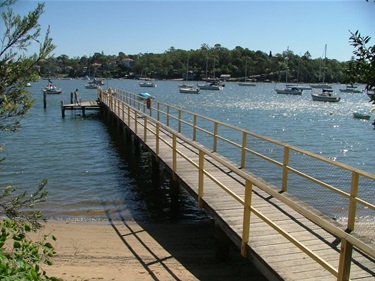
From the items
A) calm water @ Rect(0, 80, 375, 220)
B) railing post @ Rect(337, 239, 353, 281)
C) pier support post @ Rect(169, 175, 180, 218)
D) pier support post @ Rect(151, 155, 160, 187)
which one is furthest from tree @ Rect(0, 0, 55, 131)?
pier support post @ Rect(151, 155, 160, 187)

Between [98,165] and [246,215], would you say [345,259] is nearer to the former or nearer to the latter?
[246,215]

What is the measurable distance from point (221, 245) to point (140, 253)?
5.54 feet

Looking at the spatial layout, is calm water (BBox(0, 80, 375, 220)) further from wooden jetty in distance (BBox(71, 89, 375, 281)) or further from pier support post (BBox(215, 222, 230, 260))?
pier support post (BBox(215, 222, 230, 260))

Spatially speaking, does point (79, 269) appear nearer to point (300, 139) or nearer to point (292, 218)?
point (292, 218)

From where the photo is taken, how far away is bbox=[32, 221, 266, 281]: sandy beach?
685 cm

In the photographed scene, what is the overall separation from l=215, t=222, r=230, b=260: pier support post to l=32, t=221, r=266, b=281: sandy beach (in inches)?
4.0

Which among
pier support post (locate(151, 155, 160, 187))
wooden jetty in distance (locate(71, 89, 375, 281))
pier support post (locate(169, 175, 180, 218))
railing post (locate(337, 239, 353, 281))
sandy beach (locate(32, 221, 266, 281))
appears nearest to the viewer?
railing post (locate(337, 239, 353, 281))

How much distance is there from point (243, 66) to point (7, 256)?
637 feet

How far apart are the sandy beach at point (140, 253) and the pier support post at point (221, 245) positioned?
0.10 metres

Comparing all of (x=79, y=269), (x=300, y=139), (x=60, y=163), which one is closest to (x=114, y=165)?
(x=60, y=163)

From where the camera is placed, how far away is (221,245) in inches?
285

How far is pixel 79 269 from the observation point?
7137 millimetres

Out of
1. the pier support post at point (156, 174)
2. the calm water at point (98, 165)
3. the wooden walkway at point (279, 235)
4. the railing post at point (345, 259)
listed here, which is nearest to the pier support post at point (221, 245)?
the wooden walkway at point (279, 235)

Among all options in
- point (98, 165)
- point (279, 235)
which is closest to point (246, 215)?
point (279, 235)
